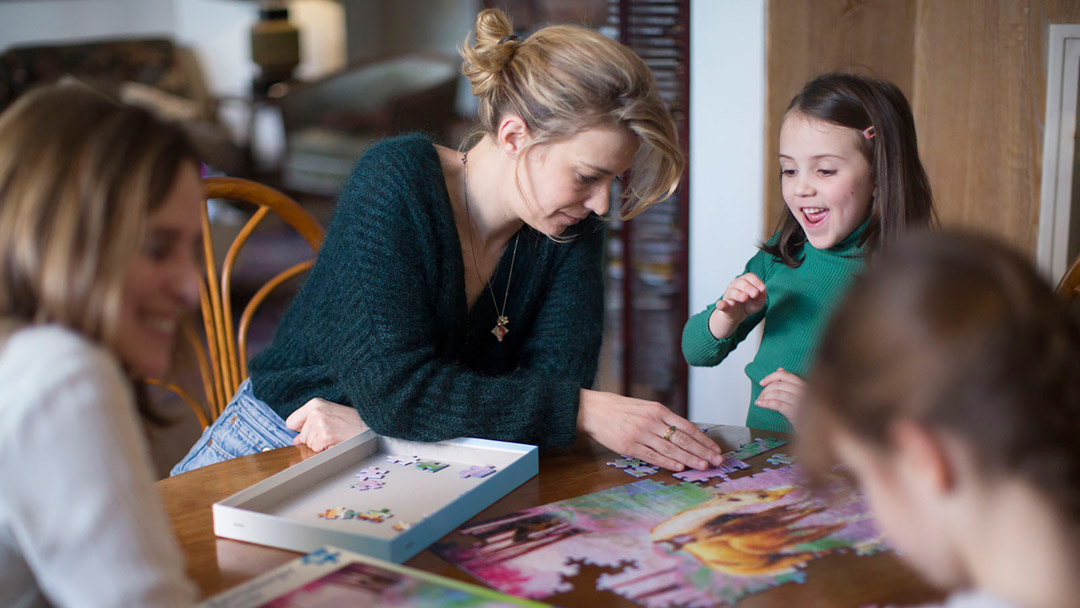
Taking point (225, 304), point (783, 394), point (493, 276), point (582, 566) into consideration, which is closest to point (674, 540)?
point (582, 566)

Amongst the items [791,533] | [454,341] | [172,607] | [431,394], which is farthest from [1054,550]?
[454,341]

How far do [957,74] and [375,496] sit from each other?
1644 millimetres

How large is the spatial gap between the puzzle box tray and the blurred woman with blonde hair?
0.78 ft

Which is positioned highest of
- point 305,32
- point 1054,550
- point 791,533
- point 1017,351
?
point 305,32

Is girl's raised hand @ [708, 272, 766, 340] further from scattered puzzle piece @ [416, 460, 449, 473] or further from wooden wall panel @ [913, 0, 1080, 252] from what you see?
wooden wall panel @ [913, 0, 1080, 252]

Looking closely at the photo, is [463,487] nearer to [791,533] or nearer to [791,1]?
[791,533]

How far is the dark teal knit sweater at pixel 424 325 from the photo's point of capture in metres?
1.38

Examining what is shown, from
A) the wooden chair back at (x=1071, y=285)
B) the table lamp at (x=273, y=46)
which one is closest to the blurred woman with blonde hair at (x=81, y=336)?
the wooden chair back at (x=1071, y=285)

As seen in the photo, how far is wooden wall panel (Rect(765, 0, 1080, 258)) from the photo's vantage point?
78.7 inches

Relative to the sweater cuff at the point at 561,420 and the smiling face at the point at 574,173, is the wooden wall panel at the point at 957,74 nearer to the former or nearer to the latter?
the smiling face at the point at 574,173

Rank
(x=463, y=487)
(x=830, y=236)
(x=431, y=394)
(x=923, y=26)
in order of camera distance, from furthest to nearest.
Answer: (x=923, y=26)
(x=830, y=236)
(x=431, y=394)
(x=463, y=487)

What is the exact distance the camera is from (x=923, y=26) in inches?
84.1

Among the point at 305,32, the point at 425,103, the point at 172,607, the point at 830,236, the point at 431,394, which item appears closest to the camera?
the point at 172,607

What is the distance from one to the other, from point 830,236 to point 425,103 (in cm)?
440
